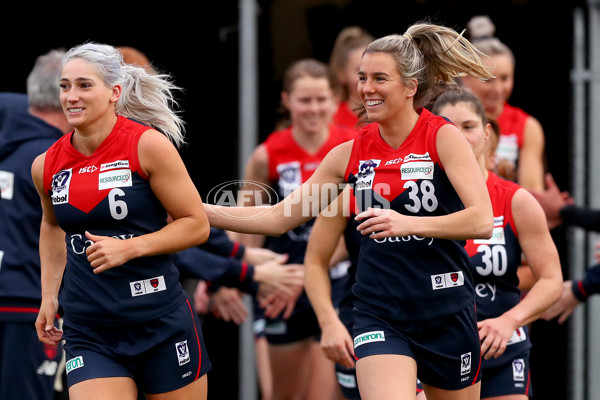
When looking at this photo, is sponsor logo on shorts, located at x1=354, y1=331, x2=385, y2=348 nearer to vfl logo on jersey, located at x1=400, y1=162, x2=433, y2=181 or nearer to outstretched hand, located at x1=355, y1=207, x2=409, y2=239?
outstretched hand, located at x1=355, y1=207, x2=409, y2=239

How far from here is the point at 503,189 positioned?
4465 millimetres

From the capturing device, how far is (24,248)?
502cm

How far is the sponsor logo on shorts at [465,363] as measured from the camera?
3893 millimetres

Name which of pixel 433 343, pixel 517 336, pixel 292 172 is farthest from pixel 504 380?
pixel 292 172

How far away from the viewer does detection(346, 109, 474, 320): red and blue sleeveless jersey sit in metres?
3.77

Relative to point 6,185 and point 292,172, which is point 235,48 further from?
point 6,185

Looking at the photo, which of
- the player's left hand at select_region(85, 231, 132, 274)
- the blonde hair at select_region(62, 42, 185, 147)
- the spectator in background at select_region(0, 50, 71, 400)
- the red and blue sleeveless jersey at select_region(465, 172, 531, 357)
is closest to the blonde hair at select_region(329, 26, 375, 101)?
the spectator in background at select_region(0, 50, 71, 400)

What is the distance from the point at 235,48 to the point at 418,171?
3.78 meters

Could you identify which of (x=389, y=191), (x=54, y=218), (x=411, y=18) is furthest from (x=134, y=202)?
(x=411, y=18)

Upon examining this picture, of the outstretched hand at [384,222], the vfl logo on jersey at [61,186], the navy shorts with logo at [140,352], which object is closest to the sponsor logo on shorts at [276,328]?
the navy shorts with logo at [140,352]

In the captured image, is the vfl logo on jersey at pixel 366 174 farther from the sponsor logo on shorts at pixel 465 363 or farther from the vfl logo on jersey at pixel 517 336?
the vfl logo on jersey at pixel 517 336

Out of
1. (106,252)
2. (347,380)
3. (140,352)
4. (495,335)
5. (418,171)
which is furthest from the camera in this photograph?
(347,380)

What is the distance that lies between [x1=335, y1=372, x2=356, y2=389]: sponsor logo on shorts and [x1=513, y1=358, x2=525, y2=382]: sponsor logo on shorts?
938mm

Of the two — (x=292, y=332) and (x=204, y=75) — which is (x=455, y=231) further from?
(x=204, y=75)
